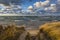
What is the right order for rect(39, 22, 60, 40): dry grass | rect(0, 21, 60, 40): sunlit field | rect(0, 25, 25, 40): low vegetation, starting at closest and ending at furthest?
rect(39, 22, 60, 40): dry grass < rect(0, 21, 60, 40): sunlit field < rect(0, 25, 25, 40): low vegetation

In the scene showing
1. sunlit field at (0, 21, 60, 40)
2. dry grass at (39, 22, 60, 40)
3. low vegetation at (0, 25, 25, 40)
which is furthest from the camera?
low vegetation at (0, 25, 25, 40)

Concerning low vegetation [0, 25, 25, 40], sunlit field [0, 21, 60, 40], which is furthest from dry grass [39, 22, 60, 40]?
low vegetation [0, 25, 25, 40]

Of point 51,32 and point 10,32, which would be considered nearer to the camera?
point 51,32

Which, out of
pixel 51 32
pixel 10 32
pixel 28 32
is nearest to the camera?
pixel 51 32

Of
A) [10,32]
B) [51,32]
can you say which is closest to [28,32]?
[10,32]

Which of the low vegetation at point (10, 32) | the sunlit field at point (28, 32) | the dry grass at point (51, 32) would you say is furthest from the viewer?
the low vegetation at point (10, 32)

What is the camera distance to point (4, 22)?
123 inches

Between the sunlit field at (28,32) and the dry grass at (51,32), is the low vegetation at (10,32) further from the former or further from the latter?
the dry grass at (51,32)

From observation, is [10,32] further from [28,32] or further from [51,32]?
[51,32]

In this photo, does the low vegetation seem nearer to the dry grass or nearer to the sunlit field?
the sunlit field

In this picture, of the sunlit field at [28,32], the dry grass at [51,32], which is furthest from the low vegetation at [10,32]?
the dry grass at [51,32]

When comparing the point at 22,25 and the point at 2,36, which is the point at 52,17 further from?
the point at 2,36

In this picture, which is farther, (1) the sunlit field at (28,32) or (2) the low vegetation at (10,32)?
(2) the low vegetation at (10,32)

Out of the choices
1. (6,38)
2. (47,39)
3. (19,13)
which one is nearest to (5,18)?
(19,13)
